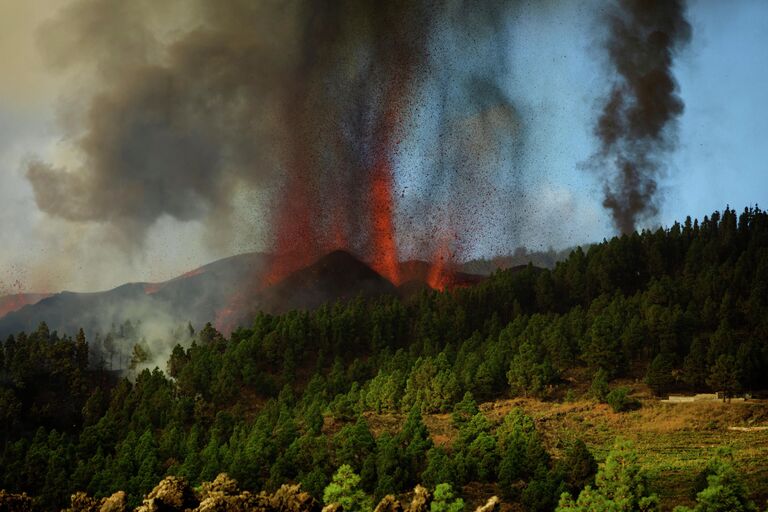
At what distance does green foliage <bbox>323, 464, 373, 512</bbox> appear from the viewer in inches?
2758

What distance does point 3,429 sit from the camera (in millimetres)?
122188

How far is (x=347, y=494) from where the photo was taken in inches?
2889

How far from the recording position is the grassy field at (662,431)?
79625mm

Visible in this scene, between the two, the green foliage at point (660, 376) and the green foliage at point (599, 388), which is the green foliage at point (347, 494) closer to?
the green foliage at point (599, 388)

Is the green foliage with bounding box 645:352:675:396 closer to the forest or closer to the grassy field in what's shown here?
the forest

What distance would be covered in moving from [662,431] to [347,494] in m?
39.6

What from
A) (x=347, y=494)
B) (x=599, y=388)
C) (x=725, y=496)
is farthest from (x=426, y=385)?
(x=725, y=496)

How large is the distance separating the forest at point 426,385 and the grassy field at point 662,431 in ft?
6.33

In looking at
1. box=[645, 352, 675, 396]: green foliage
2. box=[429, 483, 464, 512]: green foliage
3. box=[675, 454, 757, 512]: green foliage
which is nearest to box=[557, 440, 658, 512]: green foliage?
box=[675, 454, 757, 512]: green foliage

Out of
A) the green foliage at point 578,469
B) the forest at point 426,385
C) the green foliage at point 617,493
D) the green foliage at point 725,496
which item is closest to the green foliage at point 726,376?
the forest at point 426,385

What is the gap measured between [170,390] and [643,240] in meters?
96.5

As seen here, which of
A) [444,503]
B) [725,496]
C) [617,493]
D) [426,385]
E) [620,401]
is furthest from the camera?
[426,385]

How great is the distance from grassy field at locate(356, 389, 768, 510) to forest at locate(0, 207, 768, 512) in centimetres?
193

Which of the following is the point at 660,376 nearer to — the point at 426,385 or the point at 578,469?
the point at 426,385
